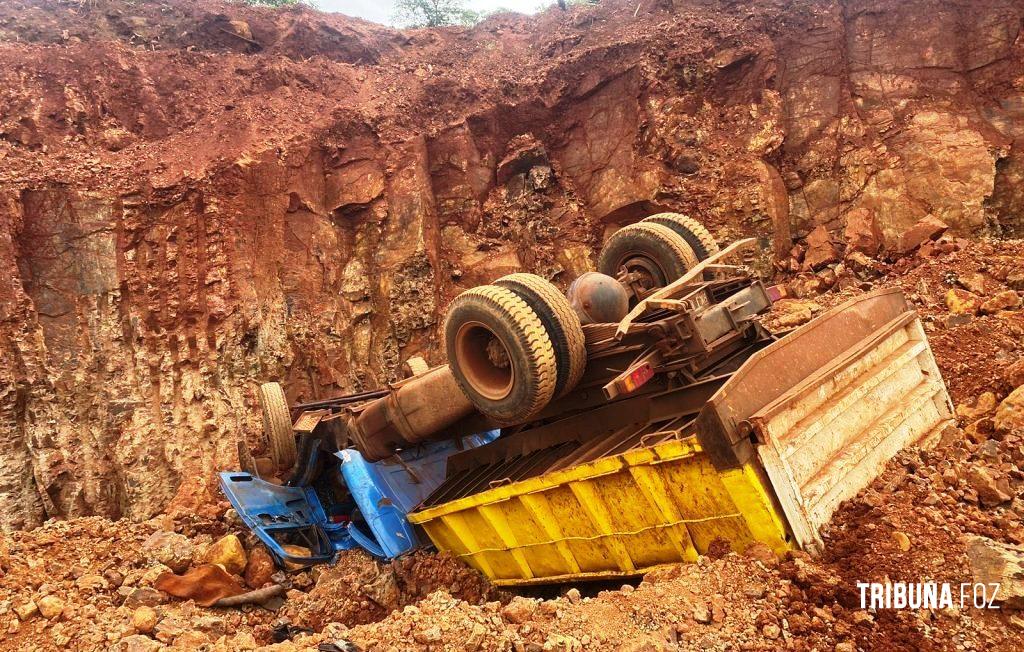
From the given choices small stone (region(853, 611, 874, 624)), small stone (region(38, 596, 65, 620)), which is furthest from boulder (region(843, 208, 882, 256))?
small stone (region(38, 596, 65, 620))

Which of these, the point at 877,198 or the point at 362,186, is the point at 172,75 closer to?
the point at 362,186

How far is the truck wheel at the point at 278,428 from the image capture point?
5.89 m

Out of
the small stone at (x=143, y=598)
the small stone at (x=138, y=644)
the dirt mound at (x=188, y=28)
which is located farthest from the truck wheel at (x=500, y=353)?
the dirt mound at (x=188, y=28)

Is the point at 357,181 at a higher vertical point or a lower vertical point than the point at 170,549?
higher

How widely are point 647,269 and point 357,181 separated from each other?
23.1 ft

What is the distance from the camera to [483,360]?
4.40m

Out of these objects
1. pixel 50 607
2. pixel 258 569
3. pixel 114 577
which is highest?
pixel 50 607

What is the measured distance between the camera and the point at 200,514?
6.76 m

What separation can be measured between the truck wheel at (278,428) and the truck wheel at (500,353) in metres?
2.50

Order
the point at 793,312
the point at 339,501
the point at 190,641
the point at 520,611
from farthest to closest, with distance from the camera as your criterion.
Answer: the point at 793,312, the point at 339,501, the point at 190,641, the point at 520,611

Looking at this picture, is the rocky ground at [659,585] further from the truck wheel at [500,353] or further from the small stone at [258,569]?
the truck wheel at [500,353]

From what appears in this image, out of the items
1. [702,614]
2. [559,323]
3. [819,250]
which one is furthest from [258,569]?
[819,250]

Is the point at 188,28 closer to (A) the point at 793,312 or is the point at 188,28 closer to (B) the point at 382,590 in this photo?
(B) the point at 382,590

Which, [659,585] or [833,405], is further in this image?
[833,405]
